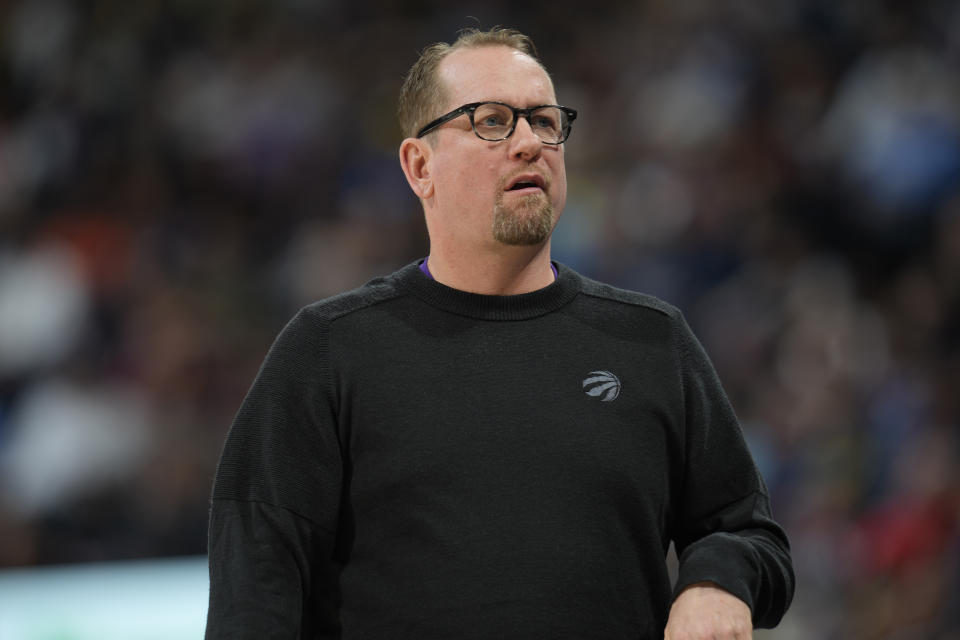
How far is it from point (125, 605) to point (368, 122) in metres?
3.79

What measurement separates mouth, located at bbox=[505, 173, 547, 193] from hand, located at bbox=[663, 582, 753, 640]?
28.3 inches

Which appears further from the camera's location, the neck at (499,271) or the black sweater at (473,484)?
the neck at (499,271)

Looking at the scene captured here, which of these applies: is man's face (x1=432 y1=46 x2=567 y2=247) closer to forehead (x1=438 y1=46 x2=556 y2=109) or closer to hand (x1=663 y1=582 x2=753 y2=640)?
forehead (x1=438 y1=46 x2=556 y2=109)

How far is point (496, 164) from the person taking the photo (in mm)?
2145

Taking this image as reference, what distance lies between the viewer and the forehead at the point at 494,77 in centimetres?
217

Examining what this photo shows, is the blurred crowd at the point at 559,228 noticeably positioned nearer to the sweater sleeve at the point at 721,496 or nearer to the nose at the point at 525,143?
the sweater sleeve at the point at 721,496

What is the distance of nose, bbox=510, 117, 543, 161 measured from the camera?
6.98ft

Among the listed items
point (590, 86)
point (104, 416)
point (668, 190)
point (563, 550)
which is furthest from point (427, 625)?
point (590, 86)

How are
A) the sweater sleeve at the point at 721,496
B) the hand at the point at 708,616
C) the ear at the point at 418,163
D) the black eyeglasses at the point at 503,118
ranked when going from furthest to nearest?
the ear at the point at 418,163 → the black eyeglasses at the point at 503,118 → the sweater sleeve at the point at 721,496 → the hand at the point at 708,616

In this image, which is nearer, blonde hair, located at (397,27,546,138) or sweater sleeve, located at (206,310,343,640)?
sweater sleeve, located at (206,310,343,640)

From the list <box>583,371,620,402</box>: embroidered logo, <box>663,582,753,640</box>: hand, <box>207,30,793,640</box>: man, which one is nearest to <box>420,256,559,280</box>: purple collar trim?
<box>207,30,793,640</box>: man

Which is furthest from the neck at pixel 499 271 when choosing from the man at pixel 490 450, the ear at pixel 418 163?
the ear at pixel 418 163

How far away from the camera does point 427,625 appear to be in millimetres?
1938

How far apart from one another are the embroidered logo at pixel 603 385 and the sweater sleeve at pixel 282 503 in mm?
432
